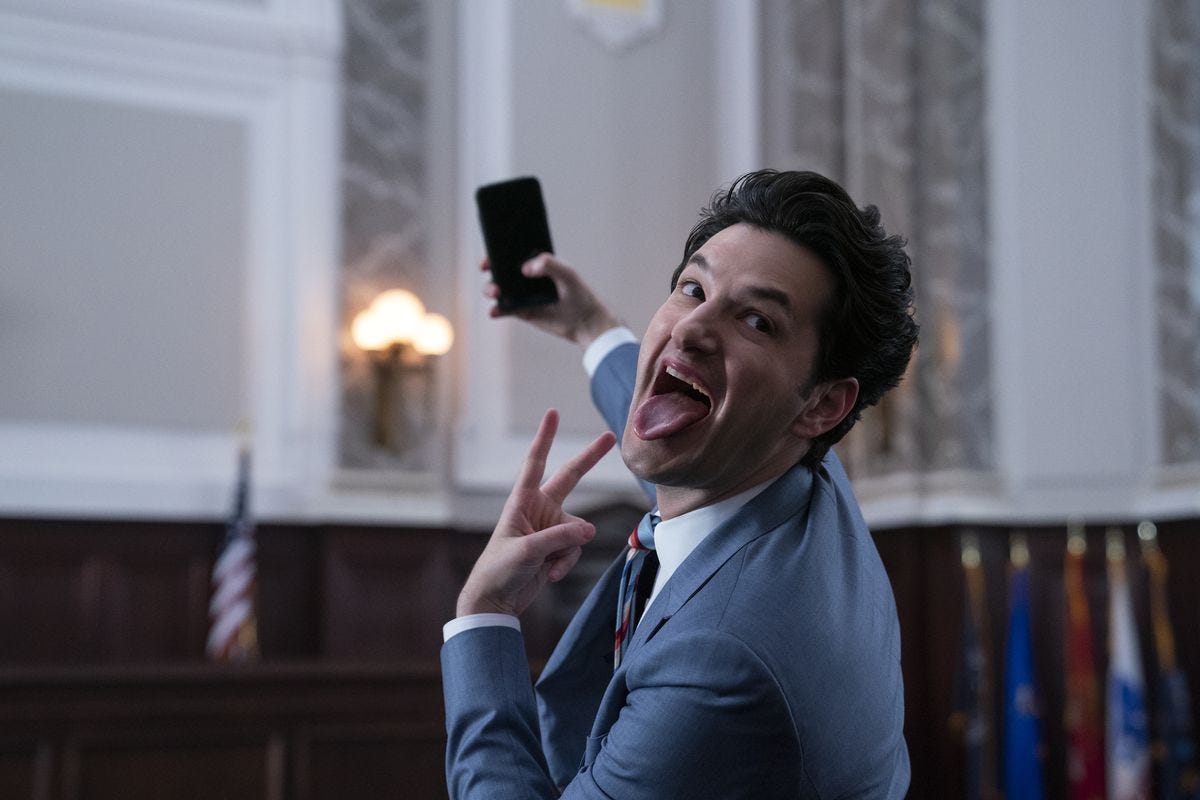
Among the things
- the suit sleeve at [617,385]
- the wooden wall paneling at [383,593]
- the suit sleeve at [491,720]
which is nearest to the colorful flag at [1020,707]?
the wooden wall paneling at [383,593]

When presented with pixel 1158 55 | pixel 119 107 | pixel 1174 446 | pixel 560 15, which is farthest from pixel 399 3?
pixel 1174 446

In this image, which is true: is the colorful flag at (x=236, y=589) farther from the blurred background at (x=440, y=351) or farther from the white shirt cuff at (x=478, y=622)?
the white shirt cuff at (x=478, y=622)

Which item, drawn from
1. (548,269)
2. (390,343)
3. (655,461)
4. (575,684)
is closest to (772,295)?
(655,461)

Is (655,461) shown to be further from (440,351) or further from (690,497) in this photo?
(440,351)

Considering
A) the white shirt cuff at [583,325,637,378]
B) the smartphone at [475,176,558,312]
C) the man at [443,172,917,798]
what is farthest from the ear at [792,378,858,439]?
the smartphone at [475,176,558,312]

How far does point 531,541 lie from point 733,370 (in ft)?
1.10

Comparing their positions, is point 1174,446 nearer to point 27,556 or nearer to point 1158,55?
point 1158,55

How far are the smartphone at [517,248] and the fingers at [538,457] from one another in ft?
1.79

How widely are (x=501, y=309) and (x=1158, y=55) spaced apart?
5.61 meters

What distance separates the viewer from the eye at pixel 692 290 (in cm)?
175

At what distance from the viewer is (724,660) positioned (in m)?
1.43

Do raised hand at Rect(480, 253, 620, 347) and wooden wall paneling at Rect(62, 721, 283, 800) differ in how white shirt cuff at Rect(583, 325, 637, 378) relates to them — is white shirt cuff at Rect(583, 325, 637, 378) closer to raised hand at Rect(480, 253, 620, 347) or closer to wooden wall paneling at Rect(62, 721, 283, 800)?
raised hand at Rect(480, 253, 620, 347)

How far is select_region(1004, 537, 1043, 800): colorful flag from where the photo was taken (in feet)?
20.4

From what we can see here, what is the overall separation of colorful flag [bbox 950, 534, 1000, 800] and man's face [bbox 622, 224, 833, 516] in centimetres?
513
